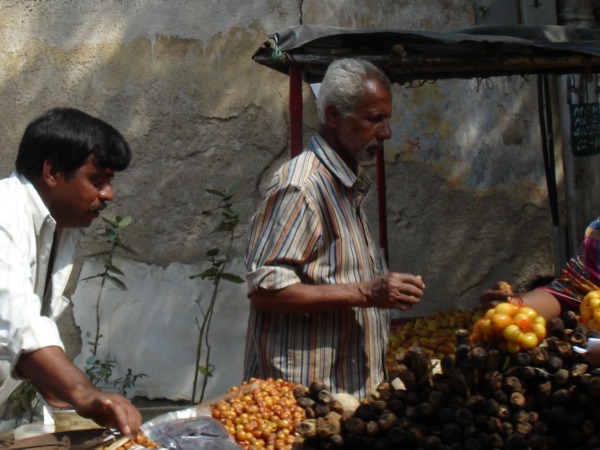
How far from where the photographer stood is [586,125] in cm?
470

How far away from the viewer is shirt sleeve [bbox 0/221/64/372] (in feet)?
8.43

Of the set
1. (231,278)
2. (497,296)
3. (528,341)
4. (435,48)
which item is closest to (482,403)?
(528,341)

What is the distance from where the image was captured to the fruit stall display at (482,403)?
271 cm

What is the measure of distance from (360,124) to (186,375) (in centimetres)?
278

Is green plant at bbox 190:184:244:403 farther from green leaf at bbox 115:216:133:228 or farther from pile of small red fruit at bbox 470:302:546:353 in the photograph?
pile of small red fruit at bbox 470:302:546:353

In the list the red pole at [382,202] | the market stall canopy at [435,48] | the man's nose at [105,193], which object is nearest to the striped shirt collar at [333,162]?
the market stall canopy at [435,48]

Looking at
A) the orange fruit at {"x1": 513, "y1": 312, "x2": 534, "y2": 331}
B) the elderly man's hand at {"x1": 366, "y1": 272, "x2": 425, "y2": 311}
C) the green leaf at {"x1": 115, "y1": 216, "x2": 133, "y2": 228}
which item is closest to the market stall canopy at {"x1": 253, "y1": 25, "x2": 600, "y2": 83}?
the elderly man's hand at {"x1": 366, "y1": 272, "x2": 425, "y2": 311}

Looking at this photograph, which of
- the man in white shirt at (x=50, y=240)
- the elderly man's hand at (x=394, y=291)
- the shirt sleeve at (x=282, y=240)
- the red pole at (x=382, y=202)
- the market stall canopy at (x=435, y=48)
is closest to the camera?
the man in white shirt at (x=50, y=240)

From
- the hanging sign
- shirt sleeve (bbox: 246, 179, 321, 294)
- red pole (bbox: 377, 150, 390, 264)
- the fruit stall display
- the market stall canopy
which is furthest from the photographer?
red pole (bbox: 377, 150, 390, 264)

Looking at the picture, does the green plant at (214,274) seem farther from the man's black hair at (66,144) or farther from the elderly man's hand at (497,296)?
the man's black hair at (66,144)

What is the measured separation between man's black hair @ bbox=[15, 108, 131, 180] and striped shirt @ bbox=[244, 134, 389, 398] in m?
0.65

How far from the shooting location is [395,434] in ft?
9.13

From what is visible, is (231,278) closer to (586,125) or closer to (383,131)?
(586,125)

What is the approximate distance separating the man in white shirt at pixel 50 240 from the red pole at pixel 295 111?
1202 mm
